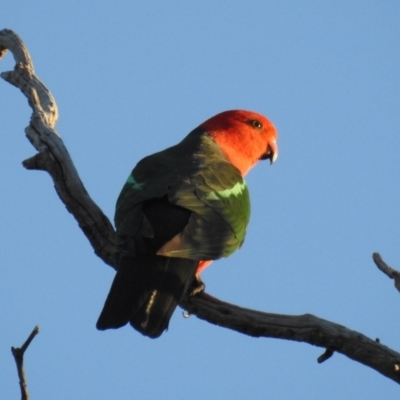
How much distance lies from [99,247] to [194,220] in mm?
780

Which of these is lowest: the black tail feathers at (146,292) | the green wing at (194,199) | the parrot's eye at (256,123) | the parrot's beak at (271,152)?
the black tail feathers at (146,292)

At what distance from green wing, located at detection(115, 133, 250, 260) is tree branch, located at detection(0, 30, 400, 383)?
28 centimetres

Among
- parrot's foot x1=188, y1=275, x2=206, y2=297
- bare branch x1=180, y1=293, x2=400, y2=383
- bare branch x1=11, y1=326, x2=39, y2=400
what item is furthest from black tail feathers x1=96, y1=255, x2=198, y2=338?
bare branch x1=11, y1=326, x2=39, y2=400

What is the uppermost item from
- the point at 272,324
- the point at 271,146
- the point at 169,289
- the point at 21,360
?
the point at 271,146

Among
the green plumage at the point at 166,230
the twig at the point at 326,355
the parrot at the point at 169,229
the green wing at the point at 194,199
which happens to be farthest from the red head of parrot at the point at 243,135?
the twig at the point at 326,355

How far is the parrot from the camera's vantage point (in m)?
4.89

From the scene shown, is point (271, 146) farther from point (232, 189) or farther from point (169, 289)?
point (169, 289)

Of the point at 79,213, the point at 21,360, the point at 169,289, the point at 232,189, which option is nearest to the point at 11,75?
the point at 79,213

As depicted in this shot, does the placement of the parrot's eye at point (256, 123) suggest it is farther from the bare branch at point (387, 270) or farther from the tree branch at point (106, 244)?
the bare branch at point (387, 270)

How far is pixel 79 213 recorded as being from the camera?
5.75 m

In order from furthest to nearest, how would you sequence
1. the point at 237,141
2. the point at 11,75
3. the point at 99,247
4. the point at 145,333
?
the point at 237,141, the point at 11,75, the point at 99,247, the point at 145,333

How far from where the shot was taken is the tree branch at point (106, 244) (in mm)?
4312

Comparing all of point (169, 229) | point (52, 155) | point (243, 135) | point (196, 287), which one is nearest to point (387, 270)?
point (196, 287)

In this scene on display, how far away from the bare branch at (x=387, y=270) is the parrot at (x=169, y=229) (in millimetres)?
1089
